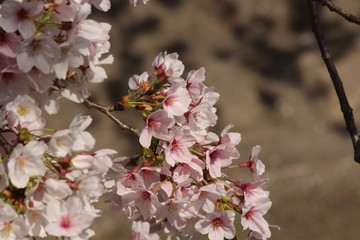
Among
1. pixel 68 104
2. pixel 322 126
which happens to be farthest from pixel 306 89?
pixel 68 104

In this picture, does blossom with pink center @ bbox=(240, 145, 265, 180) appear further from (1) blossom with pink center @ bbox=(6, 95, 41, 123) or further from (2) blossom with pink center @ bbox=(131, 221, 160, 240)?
(1) blossom with pink center @ bbox=(6, 95, 41, 123)

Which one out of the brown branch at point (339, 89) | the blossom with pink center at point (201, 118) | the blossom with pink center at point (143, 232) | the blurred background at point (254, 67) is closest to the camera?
the blossom with pink center at point (143, 232)

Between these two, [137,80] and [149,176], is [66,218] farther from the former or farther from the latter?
[137,80]

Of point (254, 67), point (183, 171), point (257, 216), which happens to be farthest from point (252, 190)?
point (254, 67)

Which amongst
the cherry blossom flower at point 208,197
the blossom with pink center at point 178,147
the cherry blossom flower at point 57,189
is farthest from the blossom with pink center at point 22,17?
the cherry blossom flower at point 208,197

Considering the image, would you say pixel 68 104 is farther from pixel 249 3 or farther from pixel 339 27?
pixel 339 27

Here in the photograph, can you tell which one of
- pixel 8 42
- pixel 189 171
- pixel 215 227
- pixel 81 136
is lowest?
pixel 215 227

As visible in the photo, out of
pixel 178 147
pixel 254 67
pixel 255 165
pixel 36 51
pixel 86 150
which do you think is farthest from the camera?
pixel 254 67

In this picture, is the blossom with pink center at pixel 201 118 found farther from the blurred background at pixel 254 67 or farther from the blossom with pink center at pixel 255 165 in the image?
the blurred background at pixel 254 67
